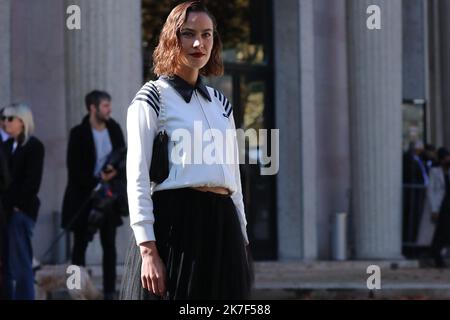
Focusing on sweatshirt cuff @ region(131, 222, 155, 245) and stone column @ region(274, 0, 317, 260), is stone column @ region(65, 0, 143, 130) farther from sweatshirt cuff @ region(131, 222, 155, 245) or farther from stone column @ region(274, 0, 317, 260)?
sweatshirt cuff @ region(131, 222, 155, 245)

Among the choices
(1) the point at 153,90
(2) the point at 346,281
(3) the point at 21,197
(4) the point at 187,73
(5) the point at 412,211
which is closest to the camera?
(1) the point at 153,90

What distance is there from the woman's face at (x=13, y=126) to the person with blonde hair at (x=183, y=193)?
515cm

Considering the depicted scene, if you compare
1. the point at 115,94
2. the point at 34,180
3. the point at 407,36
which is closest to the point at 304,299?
the point at 115,94

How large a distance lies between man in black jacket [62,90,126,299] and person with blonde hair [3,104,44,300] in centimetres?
93

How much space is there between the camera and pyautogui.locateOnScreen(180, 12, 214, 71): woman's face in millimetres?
5406

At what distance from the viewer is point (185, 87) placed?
5.45 m

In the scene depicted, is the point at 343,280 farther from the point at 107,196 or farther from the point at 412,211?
the point at 107,196

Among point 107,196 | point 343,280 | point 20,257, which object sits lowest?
point 343,280

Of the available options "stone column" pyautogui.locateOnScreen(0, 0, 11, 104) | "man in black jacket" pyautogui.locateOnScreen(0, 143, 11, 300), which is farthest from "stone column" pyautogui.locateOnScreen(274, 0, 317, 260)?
"man in black jacket" pyautogui.locateOnScreen(0, 143, 11, 300)

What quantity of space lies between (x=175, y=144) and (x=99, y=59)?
28.1 ft

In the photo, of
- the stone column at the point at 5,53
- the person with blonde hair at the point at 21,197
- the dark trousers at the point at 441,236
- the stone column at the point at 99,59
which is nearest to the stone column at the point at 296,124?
the dark trousers at the point at 441,236

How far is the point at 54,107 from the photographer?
14.3 metres
